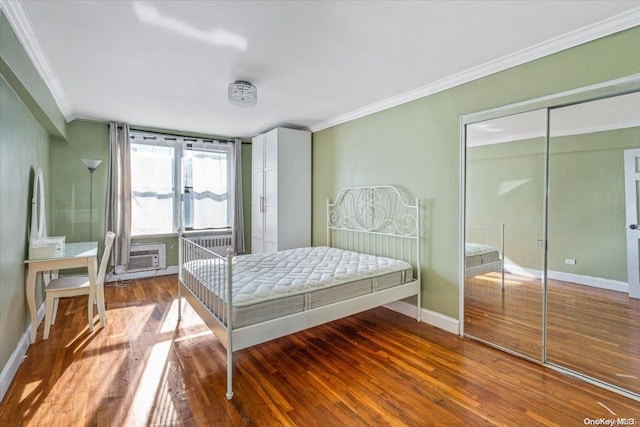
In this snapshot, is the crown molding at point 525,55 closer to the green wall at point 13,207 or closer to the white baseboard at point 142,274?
the green wall at point 13,207

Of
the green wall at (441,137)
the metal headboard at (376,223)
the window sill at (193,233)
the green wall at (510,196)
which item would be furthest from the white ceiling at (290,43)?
the window sill at (193,233)

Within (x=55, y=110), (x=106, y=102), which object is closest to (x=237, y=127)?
(x=106, y=102)

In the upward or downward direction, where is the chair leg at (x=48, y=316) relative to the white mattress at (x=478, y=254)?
downward

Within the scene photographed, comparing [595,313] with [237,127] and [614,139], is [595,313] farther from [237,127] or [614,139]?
[237,127]

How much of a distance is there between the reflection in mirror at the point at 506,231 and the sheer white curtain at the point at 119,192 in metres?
4.71

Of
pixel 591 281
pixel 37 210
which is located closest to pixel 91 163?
pixel 37 210

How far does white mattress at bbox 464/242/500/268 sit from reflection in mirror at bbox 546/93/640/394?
44 cm

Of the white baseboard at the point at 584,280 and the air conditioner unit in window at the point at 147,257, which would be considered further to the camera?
the air conditioner unit in window at the point at 147,257

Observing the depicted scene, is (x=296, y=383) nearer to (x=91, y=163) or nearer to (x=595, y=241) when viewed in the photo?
(x=595, y=241)

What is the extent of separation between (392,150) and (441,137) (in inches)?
25.3

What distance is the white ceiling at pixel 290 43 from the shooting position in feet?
6.24

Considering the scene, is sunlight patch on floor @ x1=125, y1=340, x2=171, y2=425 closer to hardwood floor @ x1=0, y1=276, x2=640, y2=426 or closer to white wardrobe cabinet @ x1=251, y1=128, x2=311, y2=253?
hardwood floor @ x1=0, y1=276, x2=640, y2=426

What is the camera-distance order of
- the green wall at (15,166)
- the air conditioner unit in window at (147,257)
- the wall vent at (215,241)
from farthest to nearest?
1. the wall vent at (215,241)
2. the air conditioner unit in window at (147,257)
3. the green wall at (15,166)

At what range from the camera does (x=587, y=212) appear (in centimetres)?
231
